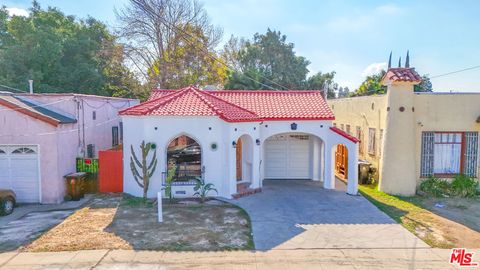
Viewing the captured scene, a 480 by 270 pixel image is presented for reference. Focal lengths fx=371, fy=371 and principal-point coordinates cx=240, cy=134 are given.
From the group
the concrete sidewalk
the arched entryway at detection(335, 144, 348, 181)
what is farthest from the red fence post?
the arched entryway at detection(335, 144, 348, 181)

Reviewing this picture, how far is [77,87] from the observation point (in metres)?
37.8

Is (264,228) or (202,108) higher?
(202,108)

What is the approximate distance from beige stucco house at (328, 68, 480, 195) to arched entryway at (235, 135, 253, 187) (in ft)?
21.2

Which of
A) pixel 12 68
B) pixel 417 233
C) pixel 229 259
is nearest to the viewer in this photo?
pixel 229 259

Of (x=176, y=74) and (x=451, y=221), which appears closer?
(x=451, y=221)

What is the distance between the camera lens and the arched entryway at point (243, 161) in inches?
707

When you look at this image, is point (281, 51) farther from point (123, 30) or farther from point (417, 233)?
point (417, 233)

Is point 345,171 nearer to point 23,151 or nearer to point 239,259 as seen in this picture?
point 239,259

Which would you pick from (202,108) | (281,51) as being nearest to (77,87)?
(281,51)

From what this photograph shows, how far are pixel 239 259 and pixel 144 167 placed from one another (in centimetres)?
730

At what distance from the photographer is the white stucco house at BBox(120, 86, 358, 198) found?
52.6ft

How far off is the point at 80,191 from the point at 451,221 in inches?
605

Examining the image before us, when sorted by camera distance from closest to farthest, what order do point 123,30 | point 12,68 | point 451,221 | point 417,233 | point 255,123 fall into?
point 417,233, point 451,221, point 255,123, point 12,68, point 123,30

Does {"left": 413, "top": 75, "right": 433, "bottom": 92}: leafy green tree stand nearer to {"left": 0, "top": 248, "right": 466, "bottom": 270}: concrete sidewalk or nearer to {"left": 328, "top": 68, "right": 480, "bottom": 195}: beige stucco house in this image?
{"left": 328, "top": 68, "right": 480, "bottom": 195}: beige stucco house
